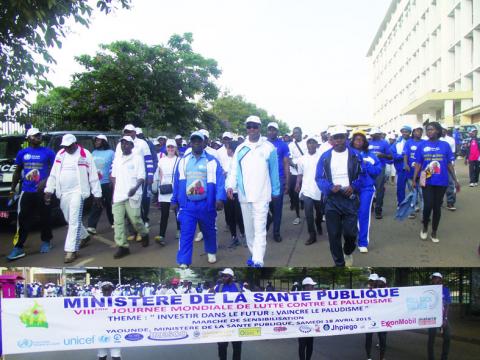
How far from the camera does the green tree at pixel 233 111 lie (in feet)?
13.2

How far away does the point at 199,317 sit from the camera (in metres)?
4.55

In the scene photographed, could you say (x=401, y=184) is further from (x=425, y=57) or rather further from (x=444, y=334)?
(x=425, y=57)

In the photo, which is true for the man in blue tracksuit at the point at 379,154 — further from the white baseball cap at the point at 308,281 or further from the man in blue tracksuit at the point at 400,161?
the white baseball cap at the point at 308,281

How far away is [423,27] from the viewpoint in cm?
648

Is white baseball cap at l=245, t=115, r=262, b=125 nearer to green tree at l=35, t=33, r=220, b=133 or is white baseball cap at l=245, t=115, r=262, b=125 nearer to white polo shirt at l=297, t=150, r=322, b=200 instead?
green tree at l=35, t=33, r=220, b=133

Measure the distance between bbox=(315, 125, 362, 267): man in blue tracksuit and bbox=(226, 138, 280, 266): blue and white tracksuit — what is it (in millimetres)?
469

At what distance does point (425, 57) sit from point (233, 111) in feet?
13.2

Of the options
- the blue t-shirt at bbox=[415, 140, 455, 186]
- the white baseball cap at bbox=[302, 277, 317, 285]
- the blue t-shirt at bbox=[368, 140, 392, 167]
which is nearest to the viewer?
the white baseball cap at bbox=[302, 277, 317, 285]

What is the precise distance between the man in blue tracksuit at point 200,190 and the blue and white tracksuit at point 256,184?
0.20 metres

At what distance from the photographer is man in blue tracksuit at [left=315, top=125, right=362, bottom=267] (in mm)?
4289

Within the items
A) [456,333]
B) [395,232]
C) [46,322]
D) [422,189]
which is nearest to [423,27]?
[422,189]

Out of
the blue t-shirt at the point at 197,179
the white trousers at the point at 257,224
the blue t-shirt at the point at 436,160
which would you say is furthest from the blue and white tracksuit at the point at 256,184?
the blue t-shirt at the point at 436,160

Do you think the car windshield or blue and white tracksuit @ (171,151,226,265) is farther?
blue and white tracksuit @ (171,151,226,265)

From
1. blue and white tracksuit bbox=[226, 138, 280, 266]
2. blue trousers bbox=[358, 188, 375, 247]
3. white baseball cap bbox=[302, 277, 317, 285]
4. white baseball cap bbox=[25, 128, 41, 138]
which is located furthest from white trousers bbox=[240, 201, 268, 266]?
white baseball cap bbox=[25, 128, 41, 138]
